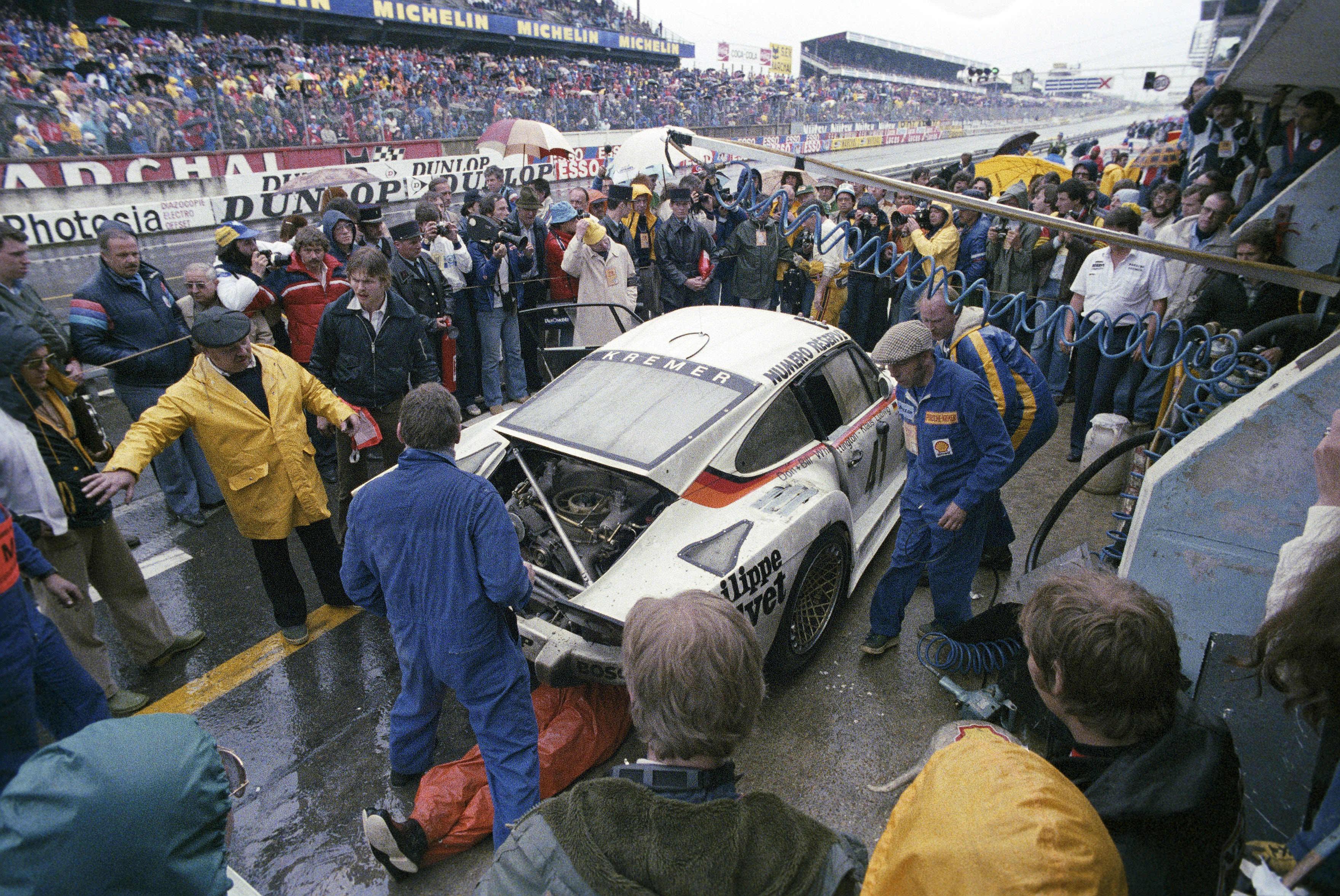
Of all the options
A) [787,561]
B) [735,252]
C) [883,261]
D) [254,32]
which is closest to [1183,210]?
[883,261]

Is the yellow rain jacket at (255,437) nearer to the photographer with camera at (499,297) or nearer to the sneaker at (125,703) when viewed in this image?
the sneaker at (125,703)

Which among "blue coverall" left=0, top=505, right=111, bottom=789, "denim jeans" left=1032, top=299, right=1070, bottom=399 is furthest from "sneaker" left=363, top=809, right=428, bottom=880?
"denim jeans" left=1032, top=299, right=1070, bottom=399

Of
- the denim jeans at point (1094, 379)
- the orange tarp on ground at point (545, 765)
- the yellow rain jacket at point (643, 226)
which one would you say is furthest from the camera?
the yellow rain jacket at point (643, 226)

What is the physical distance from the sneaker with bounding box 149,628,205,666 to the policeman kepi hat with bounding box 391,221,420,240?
128 inches

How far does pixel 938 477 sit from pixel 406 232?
14.8 ft

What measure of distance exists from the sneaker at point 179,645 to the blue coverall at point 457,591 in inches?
72.1

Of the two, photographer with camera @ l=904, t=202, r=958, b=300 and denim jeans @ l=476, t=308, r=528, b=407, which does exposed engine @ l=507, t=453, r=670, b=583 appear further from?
photographer with camera @ l=904, t=202, r=958, b=300

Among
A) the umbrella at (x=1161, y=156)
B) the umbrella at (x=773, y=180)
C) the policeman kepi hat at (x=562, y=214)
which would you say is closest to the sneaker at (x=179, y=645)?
the policeman kepi hat at (x=562, y=214)

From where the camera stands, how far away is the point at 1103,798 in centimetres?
138

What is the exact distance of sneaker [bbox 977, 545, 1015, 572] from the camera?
14.3 feet

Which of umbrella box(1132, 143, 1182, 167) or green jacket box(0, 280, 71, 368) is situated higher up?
umbrella box(1132, 143, 1182, 167)

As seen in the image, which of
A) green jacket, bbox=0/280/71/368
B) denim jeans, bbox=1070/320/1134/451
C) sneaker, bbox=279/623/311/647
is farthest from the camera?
denim jeans, bbox=1070/320/1134/451

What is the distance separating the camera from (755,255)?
8062 mm

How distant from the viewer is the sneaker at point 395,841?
2428mm
